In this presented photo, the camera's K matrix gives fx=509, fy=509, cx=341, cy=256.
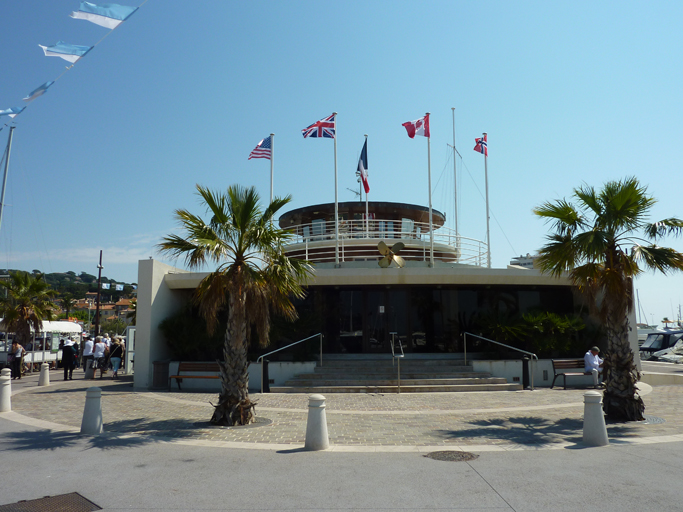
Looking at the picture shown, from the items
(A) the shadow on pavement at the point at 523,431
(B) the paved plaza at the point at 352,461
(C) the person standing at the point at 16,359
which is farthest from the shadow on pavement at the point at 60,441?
(C) the person standing at the point at 16,359

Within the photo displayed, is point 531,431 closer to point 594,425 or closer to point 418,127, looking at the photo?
point 594,425

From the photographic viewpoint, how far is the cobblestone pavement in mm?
8922

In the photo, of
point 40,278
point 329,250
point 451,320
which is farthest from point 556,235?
point 40,278

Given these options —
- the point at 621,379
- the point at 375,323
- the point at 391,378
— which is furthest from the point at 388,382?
the point at 621,379

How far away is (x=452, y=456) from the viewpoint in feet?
25.1

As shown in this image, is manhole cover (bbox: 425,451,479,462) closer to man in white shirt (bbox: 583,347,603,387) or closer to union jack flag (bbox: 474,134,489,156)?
man in white shirt (bbox: 583,347,603,387)

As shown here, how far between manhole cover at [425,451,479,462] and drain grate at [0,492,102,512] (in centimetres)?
456

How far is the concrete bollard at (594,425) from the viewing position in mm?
8273

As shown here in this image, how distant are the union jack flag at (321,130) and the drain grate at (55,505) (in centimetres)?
1719

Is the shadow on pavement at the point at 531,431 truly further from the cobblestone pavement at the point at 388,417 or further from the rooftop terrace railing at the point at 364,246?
the rooftop terrace railing at the point at 364,246

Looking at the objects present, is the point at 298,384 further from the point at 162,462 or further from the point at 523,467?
the point at 523,467

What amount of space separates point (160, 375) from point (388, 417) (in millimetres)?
9115

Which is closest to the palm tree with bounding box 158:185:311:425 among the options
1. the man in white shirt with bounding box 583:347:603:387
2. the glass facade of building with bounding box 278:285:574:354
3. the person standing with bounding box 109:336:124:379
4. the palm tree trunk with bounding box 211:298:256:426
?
the palm tree trunk with bounding box 211:298:256:426

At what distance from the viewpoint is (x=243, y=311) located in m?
10.5
